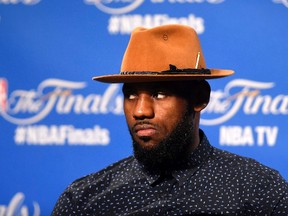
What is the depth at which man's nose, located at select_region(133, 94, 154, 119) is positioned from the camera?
153 centimetres

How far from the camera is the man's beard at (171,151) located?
157cm

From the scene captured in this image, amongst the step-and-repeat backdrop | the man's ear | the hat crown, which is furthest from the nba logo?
the man's ear

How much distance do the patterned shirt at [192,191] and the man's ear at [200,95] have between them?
10 centimetres

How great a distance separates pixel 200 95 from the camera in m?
1.64

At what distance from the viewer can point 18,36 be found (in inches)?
90.0

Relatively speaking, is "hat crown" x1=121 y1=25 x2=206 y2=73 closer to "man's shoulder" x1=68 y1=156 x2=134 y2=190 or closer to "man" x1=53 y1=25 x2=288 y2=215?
"man" x1=53 y1=25 x2=288 y2=215

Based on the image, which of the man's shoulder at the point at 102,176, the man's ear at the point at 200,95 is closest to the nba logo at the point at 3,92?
the man's shoulder at the point at 102,176

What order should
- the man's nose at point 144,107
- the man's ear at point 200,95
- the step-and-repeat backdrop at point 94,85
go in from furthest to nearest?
1. the step-and-repeat backdrop at point 94,85
2. the man's ear at point 200,95
3. the man's nose at point 144,107

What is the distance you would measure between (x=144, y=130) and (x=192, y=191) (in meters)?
0.19

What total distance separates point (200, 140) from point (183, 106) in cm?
14

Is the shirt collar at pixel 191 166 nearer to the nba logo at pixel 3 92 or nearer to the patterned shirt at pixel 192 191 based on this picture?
the patterned shirt at pixel 192 191

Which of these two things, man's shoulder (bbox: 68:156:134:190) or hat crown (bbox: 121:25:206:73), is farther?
man's shoulder (bbox: 68:156:134:190)

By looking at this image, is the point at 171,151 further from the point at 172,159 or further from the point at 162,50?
the point at 162,50

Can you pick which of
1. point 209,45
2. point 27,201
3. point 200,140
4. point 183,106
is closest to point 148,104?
point 183,106
